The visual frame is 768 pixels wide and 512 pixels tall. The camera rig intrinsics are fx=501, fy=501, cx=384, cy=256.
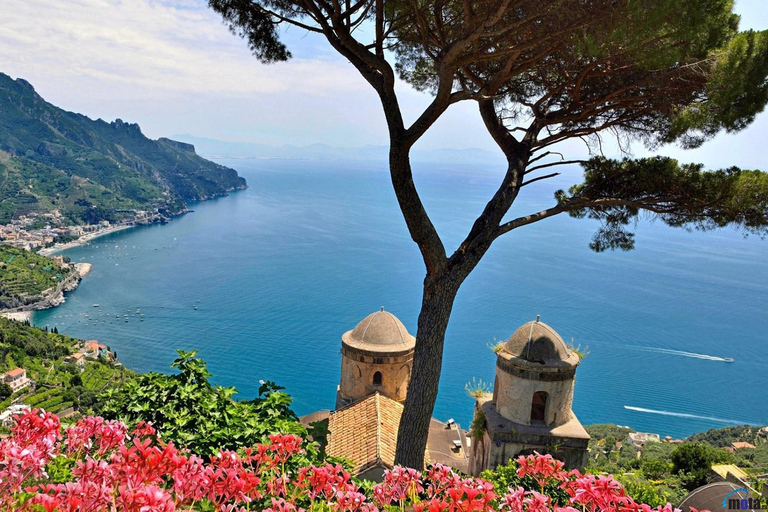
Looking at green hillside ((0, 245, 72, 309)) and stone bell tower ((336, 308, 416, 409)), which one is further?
green hillside ((0, 245, 72, 309))

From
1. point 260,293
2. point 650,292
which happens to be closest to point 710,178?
point 260,293

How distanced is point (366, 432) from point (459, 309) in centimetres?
3850

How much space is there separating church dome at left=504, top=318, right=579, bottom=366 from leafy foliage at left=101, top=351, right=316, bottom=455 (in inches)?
224

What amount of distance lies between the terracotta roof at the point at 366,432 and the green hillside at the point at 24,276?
56.3m

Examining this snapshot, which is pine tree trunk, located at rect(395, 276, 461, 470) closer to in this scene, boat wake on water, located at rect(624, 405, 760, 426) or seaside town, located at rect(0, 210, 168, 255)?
boat wake on water, located at rect(624, 405, 760, 426)

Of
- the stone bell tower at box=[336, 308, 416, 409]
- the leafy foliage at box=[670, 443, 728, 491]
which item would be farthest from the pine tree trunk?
the leafy foliage at box=[670, 443, 728, 491]

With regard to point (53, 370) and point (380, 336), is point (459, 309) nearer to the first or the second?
point (53, 370)

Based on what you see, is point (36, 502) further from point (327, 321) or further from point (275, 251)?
point (275, 251)

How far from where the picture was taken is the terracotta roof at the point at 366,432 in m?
8.37

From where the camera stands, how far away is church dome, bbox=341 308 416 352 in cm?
1097

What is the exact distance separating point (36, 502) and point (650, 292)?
5982 centimetres

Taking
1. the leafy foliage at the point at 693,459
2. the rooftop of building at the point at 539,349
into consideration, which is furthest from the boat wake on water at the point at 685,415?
the rooftop of building at the point at 539,349

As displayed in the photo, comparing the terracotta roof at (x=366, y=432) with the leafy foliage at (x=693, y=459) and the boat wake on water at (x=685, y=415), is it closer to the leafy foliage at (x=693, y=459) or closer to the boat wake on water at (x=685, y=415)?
the leafy foliage at (x=693, y=459)

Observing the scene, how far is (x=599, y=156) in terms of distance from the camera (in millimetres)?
6867
